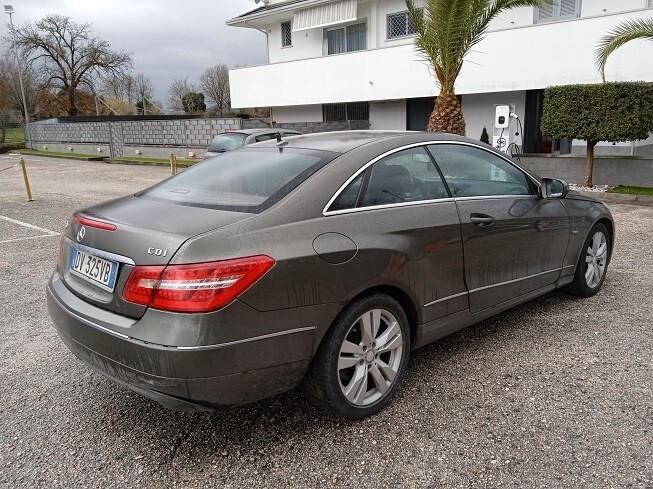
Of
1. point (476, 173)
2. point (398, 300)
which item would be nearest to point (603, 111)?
point (476, 173)

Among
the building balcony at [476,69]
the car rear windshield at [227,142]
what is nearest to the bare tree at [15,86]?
the building balcony at [476,69]

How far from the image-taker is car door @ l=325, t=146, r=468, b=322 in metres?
2.80

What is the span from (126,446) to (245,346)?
90cm

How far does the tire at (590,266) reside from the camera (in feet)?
14.9

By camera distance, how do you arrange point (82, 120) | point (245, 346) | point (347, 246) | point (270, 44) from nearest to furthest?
point (245, 346) → point (347, 246) → point (270, 44) → point (82, 120)

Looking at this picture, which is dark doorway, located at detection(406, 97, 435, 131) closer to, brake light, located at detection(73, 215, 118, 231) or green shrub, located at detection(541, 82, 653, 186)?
green shrub, located at detection(541, 82, 653, 186)

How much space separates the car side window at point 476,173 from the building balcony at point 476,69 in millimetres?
11564

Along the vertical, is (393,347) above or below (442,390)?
above

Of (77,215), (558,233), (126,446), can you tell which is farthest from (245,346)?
A: (558,233)

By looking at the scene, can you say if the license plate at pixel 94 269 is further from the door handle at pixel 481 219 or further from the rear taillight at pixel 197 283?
the door handle at pixel 481 219

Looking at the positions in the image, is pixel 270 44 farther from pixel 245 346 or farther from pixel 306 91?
pixel 245 346

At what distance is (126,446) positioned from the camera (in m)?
2.70

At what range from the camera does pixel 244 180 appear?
3.13 metres

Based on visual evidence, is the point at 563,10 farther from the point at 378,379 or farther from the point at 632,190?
the point at 378,379
